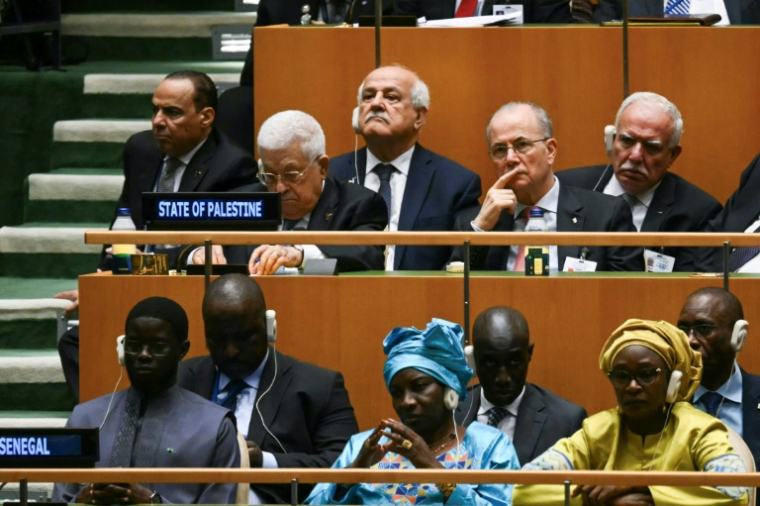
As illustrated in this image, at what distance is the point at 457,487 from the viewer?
3939 mm

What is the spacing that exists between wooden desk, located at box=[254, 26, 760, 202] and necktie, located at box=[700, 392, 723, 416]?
1.90m

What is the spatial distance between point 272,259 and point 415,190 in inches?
36.4

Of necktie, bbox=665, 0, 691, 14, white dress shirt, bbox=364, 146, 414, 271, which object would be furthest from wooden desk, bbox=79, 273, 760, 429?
necktie, bbox=665, 0, 691, 14

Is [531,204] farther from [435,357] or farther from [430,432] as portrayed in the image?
[430,432]

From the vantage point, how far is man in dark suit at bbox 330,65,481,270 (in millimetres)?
5711

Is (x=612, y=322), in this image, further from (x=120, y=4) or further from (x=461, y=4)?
(x=120, y=4)

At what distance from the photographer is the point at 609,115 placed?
625cm

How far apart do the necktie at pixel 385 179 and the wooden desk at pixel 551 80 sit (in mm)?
488

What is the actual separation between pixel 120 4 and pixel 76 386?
10.5 feet

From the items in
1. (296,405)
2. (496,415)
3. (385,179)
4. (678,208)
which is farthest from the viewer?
(385,179)

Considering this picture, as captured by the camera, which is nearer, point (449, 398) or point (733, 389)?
point (449, 398)

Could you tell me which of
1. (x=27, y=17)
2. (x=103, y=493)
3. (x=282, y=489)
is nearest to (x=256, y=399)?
(x=282, y=489)

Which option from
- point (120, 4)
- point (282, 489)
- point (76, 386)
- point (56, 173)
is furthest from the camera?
point (120, 4)

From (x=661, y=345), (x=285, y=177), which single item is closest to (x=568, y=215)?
(x=285, y=177)
